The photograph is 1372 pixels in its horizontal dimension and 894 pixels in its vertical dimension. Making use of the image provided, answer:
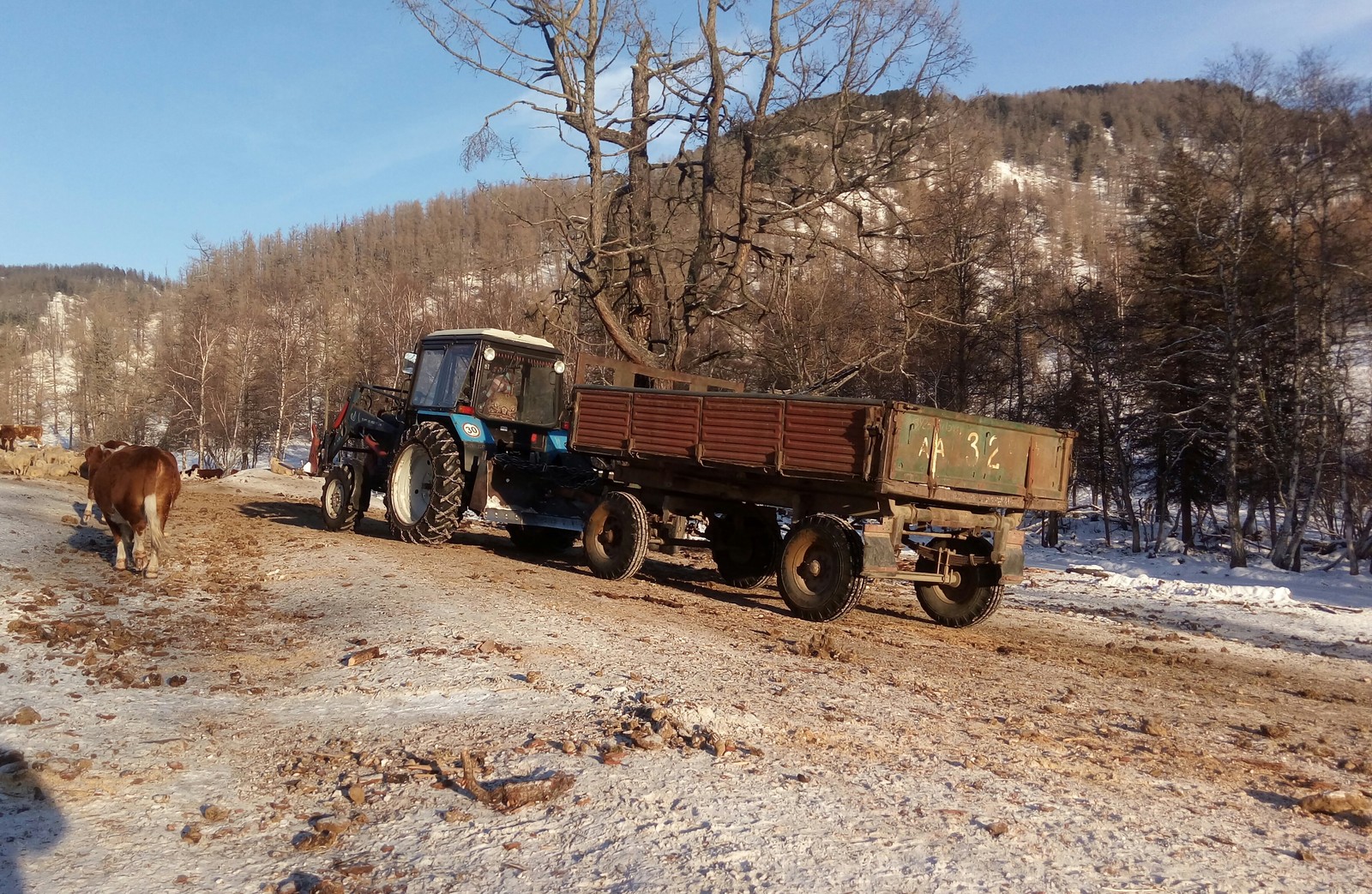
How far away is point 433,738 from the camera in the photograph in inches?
197

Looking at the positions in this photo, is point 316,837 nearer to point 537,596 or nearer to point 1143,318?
point 537,596

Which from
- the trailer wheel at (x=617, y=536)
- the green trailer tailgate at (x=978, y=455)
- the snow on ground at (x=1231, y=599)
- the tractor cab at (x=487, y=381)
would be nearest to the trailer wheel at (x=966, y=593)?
the green trailer tailgate at (x=978, y=455)

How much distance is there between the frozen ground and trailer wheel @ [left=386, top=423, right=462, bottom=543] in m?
2.80

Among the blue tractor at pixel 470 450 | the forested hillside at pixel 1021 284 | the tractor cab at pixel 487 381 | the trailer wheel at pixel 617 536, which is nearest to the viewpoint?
the trailer wheel at pixel 617 536

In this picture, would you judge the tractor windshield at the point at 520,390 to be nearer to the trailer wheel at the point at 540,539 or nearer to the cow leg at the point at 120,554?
the trailer wheel at the point at 540,539

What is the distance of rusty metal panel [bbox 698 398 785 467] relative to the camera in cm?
912

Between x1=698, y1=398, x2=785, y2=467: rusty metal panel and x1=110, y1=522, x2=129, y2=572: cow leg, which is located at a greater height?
x1=698, y1=398, x2=785, y2=467: rusty metal panel

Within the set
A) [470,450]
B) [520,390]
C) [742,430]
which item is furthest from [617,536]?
[520,390]

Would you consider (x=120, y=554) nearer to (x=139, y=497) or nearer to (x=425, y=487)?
(x=139, y=497)

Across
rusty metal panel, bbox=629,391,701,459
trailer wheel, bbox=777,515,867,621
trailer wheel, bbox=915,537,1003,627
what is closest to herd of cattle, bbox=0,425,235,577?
rusty metal panel, bbox=629,391,701,459

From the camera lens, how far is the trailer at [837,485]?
8500 mm

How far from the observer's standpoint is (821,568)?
9.10 m

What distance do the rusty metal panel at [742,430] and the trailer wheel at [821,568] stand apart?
776 mm

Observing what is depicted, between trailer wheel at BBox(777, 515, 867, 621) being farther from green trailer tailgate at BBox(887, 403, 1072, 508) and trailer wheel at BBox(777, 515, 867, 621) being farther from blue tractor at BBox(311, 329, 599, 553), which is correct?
blue tractor at BBox(311, 329, 599, 553)
